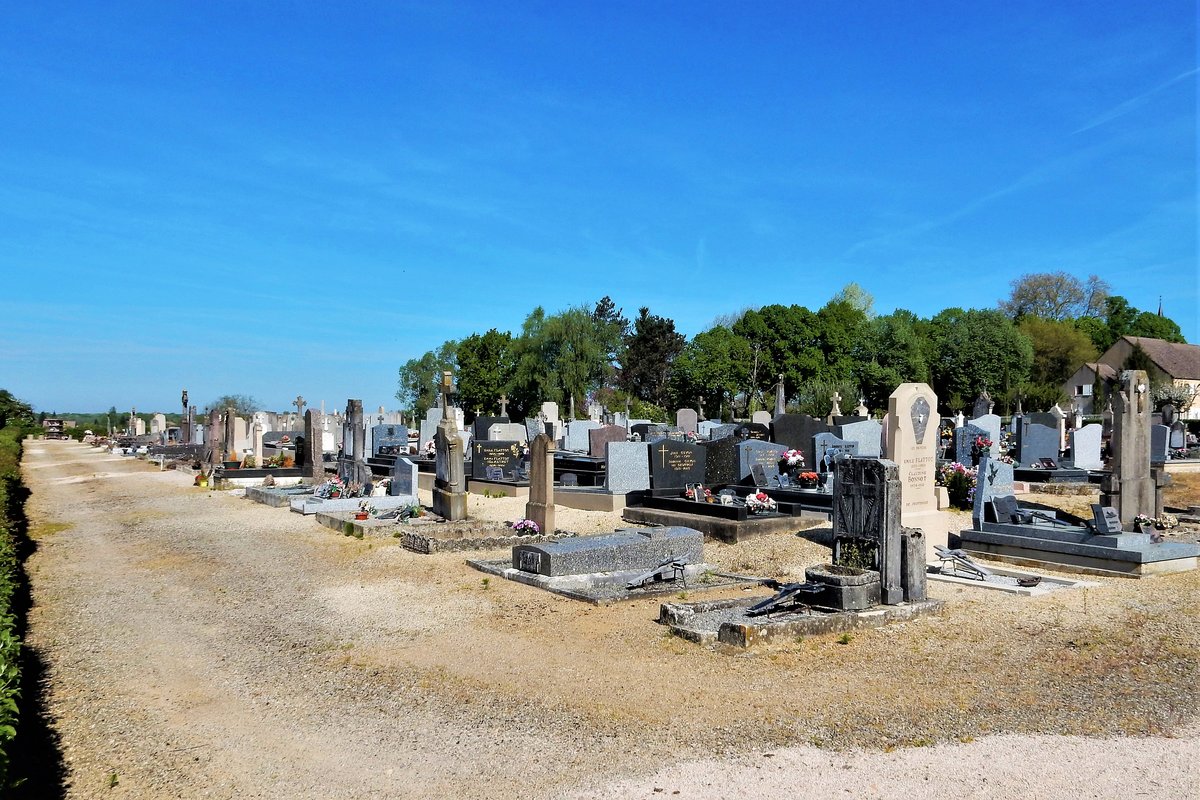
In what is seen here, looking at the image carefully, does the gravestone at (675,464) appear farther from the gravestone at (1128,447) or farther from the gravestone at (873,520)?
the gravestone at (873,520)

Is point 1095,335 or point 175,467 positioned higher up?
point 1095,335

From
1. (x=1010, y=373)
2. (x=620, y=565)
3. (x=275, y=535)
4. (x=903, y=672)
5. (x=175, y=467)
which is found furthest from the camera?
(x=1010, y=373)

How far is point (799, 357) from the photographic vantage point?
179 feet

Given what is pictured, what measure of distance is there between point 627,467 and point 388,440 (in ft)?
51.4

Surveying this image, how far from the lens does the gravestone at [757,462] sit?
16.6 meters

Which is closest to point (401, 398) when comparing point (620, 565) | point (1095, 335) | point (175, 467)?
point (175, 467)

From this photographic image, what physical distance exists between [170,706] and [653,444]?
11330mm

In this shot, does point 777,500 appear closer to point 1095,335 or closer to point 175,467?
point 175,467

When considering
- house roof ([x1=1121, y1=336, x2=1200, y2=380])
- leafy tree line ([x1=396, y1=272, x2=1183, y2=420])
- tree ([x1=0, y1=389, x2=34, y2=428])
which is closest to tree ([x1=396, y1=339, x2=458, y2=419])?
leafy tree line ([x1=396, y1=272, x2=1183, y2=420])

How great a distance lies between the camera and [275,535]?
1380 centimetres

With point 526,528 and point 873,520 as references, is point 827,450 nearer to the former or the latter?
point 526,528

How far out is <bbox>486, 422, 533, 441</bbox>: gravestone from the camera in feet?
94.5

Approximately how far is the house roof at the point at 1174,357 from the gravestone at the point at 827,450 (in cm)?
4364

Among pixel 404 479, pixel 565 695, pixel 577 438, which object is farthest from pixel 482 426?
pixel 565 695
